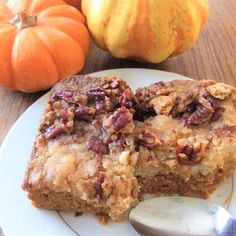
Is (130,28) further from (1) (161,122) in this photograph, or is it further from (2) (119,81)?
(1) (161,122)

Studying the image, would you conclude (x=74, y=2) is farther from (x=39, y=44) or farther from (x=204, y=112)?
(x=204, y=112)

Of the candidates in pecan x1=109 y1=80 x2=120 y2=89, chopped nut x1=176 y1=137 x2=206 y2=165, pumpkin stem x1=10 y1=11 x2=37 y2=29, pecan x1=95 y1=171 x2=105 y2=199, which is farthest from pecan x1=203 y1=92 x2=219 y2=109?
pumpkin stem x1=10 y1=11 x2=37 y2=29

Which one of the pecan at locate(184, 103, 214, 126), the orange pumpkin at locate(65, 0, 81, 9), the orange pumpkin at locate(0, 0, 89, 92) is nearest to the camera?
the pecan at locate(184, 103, 214, 126)

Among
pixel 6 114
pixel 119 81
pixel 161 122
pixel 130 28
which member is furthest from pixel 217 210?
pixel 6 114

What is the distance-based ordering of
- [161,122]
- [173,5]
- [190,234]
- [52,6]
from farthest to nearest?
[52,6] → [173,5] → [161,122] → [190,234]

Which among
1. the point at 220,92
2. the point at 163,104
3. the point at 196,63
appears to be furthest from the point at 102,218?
the point at 196,63

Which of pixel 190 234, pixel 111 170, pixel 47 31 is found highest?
pixel 47 31

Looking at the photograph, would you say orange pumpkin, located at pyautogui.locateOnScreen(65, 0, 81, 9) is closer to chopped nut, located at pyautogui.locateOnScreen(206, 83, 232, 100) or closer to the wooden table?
the wooden table

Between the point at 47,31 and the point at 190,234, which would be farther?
the point at 47,31

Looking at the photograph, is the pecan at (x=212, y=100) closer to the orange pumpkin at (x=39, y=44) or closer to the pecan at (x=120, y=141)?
the pecan at (x=120, y=141)

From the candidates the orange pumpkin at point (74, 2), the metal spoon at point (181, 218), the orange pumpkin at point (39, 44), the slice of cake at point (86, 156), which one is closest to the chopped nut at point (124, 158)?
the slice of cake at point (86, 156)
